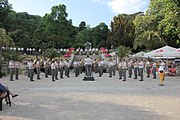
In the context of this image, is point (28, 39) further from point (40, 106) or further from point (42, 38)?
point (40, 106)

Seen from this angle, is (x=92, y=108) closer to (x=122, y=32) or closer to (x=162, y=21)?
(x=162, y=21)

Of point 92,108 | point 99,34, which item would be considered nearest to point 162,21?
point 92,108

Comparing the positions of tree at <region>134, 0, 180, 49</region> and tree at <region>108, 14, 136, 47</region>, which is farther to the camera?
tree at <region>108, 14, 136, 47</region>

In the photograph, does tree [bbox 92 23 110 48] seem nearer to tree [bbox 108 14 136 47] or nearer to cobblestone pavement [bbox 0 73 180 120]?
tree [bbox 108 14 136 47]

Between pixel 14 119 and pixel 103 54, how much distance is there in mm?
35368

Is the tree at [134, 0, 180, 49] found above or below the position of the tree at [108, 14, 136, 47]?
below

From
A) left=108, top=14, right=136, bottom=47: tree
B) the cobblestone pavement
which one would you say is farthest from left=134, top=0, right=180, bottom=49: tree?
left=108, top=14, right=136, bottom=47: tree

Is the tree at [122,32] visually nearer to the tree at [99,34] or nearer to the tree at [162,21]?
the tree at [162,21]

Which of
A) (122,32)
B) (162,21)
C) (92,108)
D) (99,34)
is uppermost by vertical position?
(99,34)

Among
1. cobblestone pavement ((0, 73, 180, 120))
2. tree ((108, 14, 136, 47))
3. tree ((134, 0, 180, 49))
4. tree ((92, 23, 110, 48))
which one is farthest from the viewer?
tree ((92, 23, 110, 48))

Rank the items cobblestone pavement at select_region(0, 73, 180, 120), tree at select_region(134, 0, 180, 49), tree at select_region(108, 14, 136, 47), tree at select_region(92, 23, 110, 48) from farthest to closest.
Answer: tree at select_region(92, 23, 110, 48) → tree at select_region(108, 14, 136, 47) → tree at select_region(134, 0, 180, 49) → cobblestone pavement at select_region(0, 73, 180, 120)

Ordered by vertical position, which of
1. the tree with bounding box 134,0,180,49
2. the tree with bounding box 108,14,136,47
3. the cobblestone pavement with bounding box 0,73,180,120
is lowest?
the cobblestone pavement with bounding box 0,73,180,120

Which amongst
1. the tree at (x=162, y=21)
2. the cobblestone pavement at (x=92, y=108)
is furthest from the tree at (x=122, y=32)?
the cobblestone pavement at (x=92, y=108)

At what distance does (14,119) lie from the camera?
7719 mm
